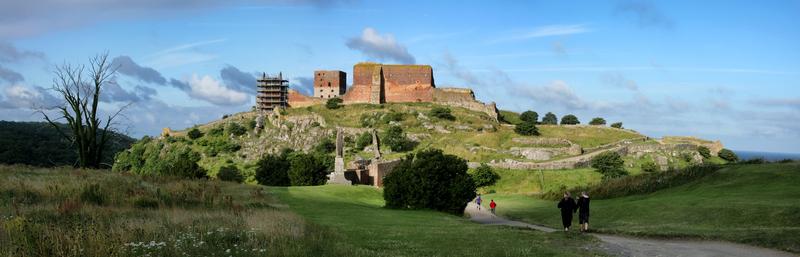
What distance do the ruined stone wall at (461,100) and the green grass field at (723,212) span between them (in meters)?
51.1

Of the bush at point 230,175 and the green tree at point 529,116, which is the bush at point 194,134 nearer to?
the bush at point 230,175

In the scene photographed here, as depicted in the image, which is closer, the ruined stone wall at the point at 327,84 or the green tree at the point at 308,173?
the green tree at the point at 308,173

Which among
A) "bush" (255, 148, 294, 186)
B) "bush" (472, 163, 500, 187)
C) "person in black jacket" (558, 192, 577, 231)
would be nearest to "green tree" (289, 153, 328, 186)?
"bush" (255, 148, 294, 186)

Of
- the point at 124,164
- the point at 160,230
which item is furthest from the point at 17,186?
the point at 124,164

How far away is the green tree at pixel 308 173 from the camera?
36750 millimetres

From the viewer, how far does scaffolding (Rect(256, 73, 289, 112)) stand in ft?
273

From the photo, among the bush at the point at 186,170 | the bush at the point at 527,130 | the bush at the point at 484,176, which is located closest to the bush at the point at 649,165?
the bush at the point at 484,176

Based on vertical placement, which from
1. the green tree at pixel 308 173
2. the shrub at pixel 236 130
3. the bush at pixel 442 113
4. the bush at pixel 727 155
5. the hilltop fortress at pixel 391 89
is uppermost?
the hilltop fortress at pixel 391 89

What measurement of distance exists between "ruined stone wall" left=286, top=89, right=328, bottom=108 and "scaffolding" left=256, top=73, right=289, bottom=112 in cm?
344

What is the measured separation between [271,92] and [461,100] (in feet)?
112

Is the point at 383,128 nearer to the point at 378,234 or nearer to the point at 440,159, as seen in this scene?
the point at 440,159

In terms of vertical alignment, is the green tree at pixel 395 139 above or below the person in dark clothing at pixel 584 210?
above

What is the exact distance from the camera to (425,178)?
77.9ft

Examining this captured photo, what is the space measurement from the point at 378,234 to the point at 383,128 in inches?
2177
